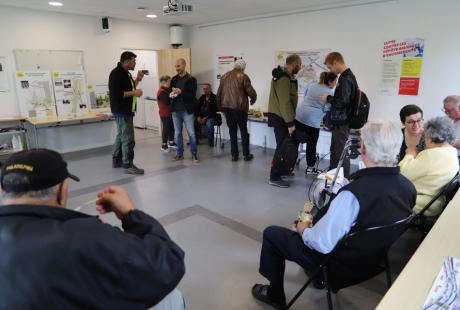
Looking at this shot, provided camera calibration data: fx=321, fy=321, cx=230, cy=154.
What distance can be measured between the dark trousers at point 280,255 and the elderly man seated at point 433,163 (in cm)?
97

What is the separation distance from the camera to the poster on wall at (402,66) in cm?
414

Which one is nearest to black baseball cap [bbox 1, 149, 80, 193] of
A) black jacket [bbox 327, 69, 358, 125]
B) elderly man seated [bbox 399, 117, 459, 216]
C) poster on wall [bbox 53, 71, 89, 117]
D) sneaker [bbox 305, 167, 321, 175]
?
elderly man seated [bbox 399, 117, 459, 216]

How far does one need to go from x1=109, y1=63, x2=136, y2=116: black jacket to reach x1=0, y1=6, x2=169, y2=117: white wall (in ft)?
6.17

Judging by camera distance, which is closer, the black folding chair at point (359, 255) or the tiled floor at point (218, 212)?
the black folding chair at point (359, 255)

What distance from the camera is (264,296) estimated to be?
1995mm

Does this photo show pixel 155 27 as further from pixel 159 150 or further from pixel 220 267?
pixel 220 267

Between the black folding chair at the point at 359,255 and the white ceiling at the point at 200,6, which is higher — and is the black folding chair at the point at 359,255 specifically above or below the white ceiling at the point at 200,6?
below

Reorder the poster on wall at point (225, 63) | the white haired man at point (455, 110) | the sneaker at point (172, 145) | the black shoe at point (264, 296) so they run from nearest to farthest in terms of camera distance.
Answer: the black shoe at point (264, 296) → the white haired man at point (455, 110) → the sneaker at point (172, 145) → the poster on wall at point (225, 63)

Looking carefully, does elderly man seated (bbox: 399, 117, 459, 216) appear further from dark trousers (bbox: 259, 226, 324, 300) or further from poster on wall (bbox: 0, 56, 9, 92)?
poster on wall (bbox: 0, 56, 9, 92)

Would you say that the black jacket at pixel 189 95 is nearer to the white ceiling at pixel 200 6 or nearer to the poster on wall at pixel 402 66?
the white ceiling at pixel 200 6

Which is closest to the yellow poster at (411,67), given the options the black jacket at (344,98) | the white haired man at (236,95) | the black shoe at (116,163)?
the black jacket at (344,98)

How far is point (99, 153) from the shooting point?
572 cm

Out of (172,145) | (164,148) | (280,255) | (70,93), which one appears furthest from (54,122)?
(280,255)

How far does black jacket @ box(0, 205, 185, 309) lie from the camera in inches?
31.6
